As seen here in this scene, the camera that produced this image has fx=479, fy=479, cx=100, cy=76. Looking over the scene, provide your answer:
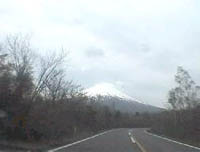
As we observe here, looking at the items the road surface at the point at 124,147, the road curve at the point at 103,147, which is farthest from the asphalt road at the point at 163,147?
the road curve at the point at 103,147

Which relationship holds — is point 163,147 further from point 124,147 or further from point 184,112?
point 184,112

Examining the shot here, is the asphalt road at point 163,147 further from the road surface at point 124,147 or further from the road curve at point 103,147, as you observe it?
the road curve at point 103,147

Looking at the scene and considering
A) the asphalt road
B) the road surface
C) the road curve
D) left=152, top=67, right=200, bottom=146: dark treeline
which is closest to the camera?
the road curve

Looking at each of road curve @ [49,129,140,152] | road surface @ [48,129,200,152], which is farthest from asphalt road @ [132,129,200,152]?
road curve @ [49,129,140,152]

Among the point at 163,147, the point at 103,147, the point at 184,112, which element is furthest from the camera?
the point at 184,112

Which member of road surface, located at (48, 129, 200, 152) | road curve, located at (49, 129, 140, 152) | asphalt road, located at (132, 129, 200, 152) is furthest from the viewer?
asphalt road, located at (132, 129, 200, 152)

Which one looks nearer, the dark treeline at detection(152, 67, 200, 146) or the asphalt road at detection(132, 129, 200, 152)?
the asphalt road at detection(132, 129, 200, 152)

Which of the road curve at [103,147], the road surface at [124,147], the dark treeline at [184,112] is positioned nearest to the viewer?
the road curve at [103,147]

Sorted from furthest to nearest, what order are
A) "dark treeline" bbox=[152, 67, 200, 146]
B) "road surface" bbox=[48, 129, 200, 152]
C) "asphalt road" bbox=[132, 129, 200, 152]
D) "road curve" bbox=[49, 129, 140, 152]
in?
"dark treeline" bbox=[152, 67, 200, 146], "asphalt road" bbox=[132, 129, 200, 152], "road surface" bbox=[48, 129, 200, 152], "road curve" bbox=[49, 129, 140, 152]

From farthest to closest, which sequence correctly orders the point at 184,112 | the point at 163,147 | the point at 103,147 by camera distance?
1. the point at 184,112
2. the point at 163,147
3. the point at 103,147

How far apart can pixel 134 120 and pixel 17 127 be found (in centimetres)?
11267

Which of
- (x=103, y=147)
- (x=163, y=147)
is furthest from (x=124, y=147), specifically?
(x=163, y=147)

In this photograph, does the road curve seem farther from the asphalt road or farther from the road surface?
the asphalt road

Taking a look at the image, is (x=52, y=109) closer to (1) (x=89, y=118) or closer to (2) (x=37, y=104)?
(2) (x=37, y=104)
